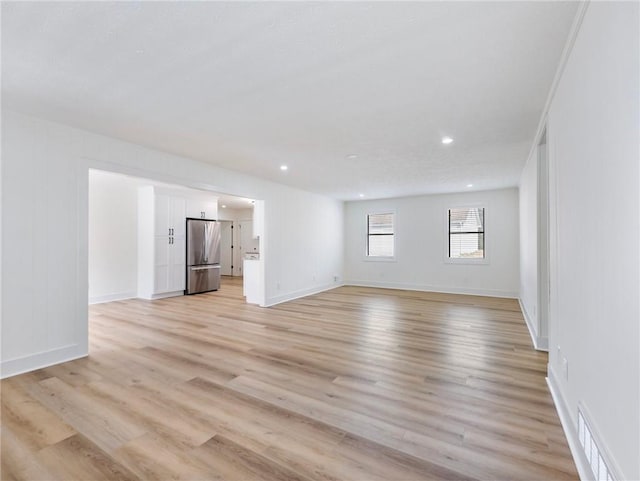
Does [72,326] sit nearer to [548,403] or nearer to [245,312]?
[245,312]

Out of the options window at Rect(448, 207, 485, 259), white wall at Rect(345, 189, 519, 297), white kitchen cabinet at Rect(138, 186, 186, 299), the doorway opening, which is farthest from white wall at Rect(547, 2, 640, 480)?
white kitchen cabinet at Rect(138, 186, 186, 299)

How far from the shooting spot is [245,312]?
18.7 feet

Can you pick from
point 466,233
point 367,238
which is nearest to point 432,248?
point 466,233

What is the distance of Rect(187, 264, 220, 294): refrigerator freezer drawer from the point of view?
7.68 meters

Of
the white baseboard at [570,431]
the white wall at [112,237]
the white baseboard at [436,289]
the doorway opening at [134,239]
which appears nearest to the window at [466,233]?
the white baseboard at [436,289]

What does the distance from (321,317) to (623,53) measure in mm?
4721

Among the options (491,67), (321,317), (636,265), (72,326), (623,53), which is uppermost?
(491,67)

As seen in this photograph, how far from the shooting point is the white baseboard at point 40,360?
2.95m

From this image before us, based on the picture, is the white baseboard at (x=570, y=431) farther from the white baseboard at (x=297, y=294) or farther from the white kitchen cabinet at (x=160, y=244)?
the white kitchen cabinet at (x=160, y=244)

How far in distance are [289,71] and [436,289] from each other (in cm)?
696

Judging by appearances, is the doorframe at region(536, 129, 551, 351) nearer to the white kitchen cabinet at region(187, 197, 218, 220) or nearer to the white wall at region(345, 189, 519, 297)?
the white wall at region(345, 189, 519, 297)

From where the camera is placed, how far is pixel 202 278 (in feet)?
26.0

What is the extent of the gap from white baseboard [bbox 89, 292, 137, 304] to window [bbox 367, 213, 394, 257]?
6066 mm

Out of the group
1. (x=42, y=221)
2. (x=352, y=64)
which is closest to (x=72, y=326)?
(x=42, y=221)
